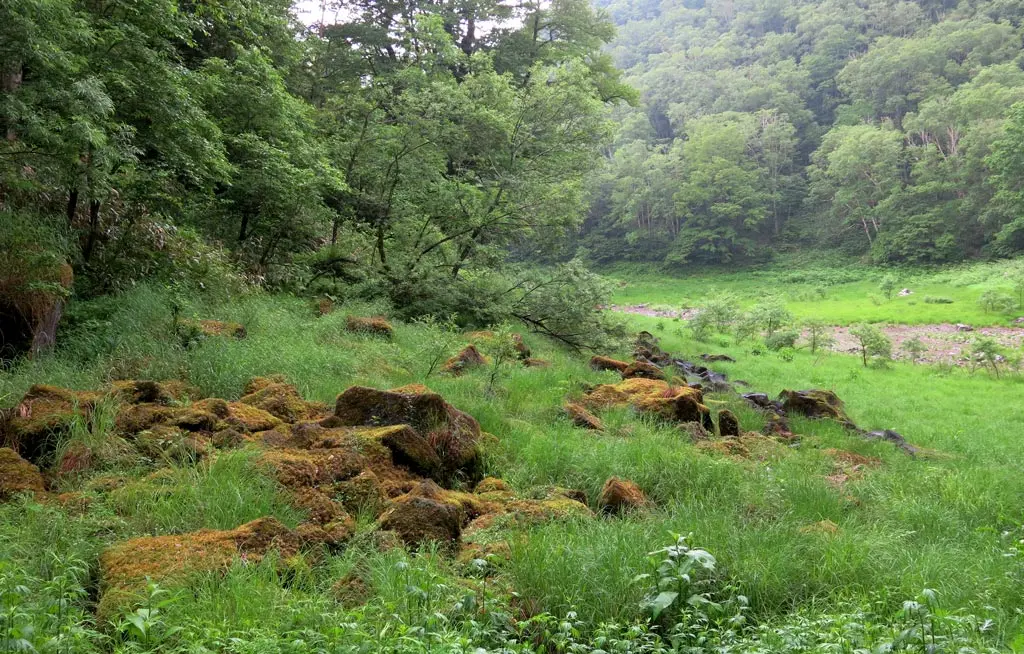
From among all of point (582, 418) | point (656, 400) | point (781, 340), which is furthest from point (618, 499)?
point (781, 340)

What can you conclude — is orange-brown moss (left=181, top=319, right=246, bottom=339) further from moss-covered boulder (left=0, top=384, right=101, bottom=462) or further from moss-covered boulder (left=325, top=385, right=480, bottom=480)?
moss-covered boulder (left=325, top=385, right=480, bottom=480)

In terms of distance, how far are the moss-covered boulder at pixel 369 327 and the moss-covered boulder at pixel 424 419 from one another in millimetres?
4349

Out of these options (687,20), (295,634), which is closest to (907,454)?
(295,634)

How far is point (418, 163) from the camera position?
45.9 feet

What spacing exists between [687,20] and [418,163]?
111936 mm

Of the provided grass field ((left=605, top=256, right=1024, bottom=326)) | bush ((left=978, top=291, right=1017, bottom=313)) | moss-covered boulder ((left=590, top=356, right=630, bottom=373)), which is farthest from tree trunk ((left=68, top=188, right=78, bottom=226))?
bush ((left=978, top=291, right=1017, bottom=313))

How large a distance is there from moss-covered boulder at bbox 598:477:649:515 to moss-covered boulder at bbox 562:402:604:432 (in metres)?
2.07

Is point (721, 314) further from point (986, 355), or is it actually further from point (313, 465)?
point (313, 465)

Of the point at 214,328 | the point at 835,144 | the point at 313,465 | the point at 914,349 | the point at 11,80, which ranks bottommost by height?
the point at 914,349

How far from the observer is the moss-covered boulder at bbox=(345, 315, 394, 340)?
986 centimetres

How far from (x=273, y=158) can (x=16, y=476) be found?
830 centimetres

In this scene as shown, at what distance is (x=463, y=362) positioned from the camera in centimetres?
864

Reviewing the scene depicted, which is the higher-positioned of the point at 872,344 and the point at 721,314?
the point at 721,314

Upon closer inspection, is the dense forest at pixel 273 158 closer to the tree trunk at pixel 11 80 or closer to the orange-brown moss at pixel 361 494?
the tree trunk at pixel 11 80
